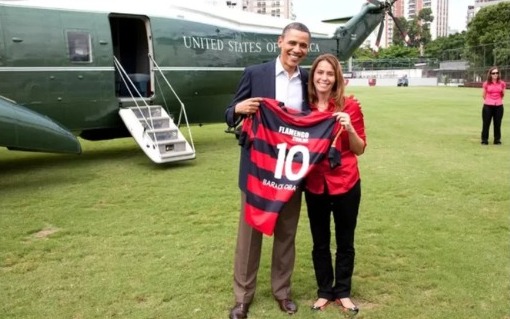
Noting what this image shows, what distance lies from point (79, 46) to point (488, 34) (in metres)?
65.4

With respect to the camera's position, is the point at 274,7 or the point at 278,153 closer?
the point at 278,153

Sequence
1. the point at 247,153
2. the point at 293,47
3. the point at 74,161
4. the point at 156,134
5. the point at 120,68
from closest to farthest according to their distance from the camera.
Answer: the point at 293,47, the point at 247,153, the point at 156,134, the point at 120,68, the point at 74,161

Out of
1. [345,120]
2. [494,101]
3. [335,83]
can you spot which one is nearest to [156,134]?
[335,83]

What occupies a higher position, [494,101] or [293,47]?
[293,47]

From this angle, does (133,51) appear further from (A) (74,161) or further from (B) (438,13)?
(B) (438,13)

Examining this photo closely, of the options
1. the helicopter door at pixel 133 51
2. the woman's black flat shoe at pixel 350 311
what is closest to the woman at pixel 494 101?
the helicopter door at pixel 133 51

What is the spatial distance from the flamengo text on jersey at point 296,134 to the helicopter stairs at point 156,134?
233 inches

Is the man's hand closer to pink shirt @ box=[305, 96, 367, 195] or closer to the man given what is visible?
the man

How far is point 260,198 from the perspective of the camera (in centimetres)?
363

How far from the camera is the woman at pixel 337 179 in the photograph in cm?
355

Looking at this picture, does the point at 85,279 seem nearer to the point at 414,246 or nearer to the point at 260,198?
the point at 260,198

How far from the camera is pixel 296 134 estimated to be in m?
3.62

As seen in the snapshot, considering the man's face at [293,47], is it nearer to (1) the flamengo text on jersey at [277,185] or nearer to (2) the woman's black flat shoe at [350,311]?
(1) the flamengo text on jersey at [277,185]

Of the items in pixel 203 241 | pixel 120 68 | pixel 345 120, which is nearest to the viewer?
pixel 345 120
